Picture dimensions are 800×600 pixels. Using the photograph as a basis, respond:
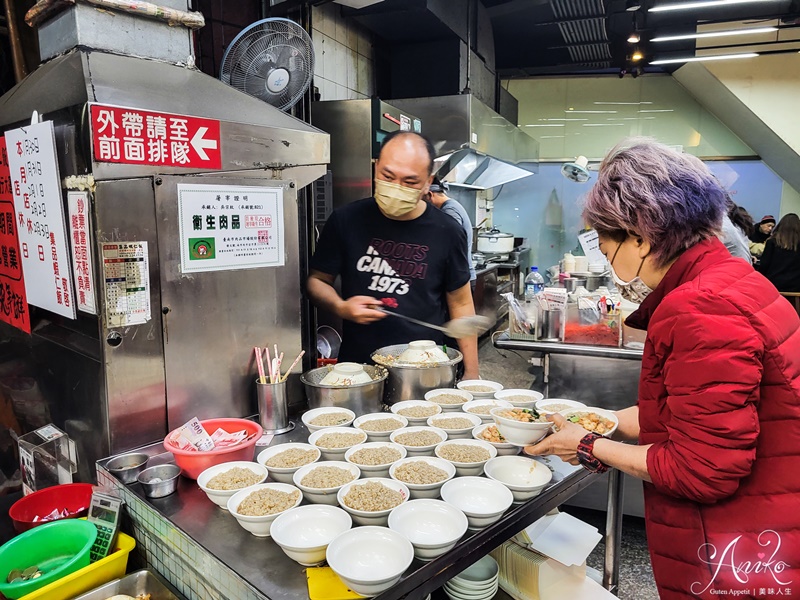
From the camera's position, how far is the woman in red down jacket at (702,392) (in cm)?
113

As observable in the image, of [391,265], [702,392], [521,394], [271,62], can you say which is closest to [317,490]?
[702,392]

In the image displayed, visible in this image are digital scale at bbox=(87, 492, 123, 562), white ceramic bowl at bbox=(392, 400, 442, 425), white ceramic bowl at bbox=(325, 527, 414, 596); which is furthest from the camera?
white ceramic bowl at bbox=(392, 400, 442, 425)

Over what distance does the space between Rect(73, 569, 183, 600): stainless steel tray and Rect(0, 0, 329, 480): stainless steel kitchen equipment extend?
42 cm

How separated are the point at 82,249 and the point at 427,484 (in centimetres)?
122

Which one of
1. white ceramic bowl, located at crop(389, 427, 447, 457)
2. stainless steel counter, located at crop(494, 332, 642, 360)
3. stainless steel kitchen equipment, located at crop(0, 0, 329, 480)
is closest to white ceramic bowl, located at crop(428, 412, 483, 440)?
white ceramic bowl, located at crop(389, 427, 447, 457)

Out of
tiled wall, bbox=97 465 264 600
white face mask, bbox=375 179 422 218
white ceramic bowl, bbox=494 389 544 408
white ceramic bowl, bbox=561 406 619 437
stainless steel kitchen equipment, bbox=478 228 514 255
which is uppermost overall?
white face mask, bbox=375 179 422 218

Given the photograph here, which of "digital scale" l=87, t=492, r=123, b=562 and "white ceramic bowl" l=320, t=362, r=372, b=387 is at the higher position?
"white ceramic bowl" l=320, t=362, r=372, b=387

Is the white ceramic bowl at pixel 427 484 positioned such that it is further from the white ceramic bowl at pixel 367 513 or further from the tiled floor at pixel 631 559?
the tiled floor at pixel 631 559

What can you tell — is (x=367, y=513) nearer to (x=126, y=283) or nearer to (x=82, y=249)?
(x=126, y=283)

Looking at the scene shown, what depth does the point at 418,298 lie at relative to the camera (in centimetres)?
248

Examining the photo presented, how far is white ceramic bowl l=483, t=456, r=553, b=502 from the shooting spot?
148 centimetres

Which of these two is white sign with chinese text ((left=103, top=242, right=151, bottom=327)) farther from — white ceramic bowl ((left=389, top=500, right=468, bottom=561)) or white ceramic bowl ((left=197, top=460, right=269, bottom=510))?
white ceramic bowl ((left=389, top=500, right=468, bottom=561))

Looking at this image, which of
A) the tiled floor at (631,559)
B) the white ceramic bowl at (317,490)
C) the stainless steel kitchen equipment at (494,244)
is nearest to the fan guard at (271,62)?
the white ceramic bowl at (317,490)

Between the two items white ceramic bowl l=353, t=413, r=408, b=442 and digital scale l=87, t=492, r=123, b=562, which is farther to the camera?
white ceramic bowl l=353, t=413, r=408, b=442
